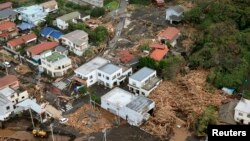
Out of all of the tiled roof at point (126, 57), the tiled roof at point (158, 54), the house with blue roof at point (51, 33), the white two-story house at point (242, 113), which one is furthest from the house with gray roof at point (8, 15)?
the white two-story house at point (242, 113)

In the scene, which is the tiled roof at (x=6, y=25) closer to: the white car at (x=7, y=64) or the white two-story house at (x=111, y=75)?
the white car at (x=7, y=64)

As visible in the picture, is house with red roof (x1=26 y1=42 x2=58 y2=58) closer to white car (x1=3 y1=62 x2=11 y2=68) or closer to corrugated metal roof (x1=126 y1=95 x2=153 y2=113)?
white car (x1=3 y1=62 x2=11 y2=68)

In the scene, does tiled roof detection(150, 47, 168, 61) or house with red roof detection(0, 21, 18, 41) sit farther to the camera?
house with red roof detection(0, 21, 18, 41)

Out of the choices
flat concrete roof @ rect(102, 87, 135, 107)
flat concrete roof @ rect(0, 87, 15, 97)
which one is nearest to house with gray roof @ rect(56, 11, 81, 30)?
flat concrete roof @ rect(0, 87, 15, 97)

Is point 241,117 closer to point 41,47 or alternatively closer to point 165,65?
point 165,65

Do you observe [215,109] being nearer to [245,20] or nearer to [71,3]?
[245,20]
